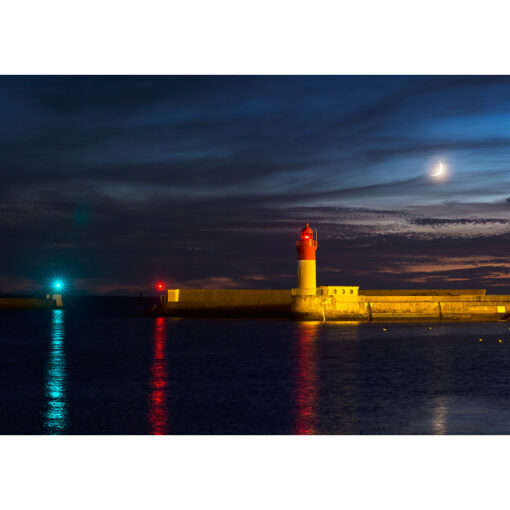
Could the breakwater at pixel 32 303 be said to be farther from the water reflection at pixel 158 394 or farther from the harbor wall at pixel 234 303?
the water reflection at pixel 158 394

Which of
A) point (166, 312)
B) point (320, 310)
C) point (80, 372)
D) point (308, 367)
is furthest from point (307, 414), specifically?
point (166, 312)

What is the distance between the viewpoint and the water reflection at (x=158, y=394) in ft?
53.4

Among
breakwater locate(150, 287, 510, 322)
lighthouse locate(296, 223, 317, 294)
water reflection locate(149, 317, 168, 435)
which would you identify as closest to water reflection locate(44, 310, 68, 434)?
water reflection locate(149, 317, 168, 435)

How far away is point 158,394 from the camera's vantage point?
21109mm

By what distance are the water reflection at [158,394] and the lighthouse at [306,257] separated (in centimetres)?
1444

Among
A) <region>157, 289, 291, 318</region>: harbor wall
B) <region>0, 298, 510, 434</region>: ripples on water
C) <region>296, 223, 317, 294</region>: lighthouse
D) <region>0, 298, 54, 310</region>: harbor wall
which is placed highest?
<region>296, 223, 317, 294</region>: lighthouse

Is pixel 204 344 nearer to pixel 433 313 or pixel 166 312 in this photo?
pixel 433 313

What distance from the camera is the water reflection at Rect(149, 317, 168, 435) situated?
53.4 feet

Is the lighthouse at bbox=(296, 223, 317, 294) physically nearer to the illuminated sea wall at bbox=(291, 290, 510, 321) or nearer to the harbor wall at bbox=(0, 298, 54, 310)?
the illuminated sea wall at bbox=(291, 290, 510, 321)

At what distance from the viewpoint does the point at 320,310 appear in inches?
2021

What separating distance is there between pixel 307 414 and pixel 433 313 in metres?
39.8

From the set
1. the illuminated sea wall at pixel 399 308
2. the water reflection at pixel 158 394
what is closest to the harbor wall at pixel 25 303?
the illuminated sea wall at pixel 399 308

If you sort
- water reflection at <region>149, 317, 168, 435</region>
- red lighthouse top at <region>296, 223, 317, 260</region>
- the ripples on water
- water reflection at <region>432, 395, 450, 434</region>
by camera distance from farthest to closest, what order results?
1. red lighthouse top at <region>296, 223, 317, 260</region>
2. the ripples on water
3. water reflection at <region>149, 317, 168, 435</region>
4. water reflection at <region>432, 395, 450, 434</region>

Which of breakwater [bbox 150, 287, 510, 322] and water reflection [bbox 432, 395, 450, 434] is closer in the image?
water reflection [bbox 432, 395, 450, 434]
